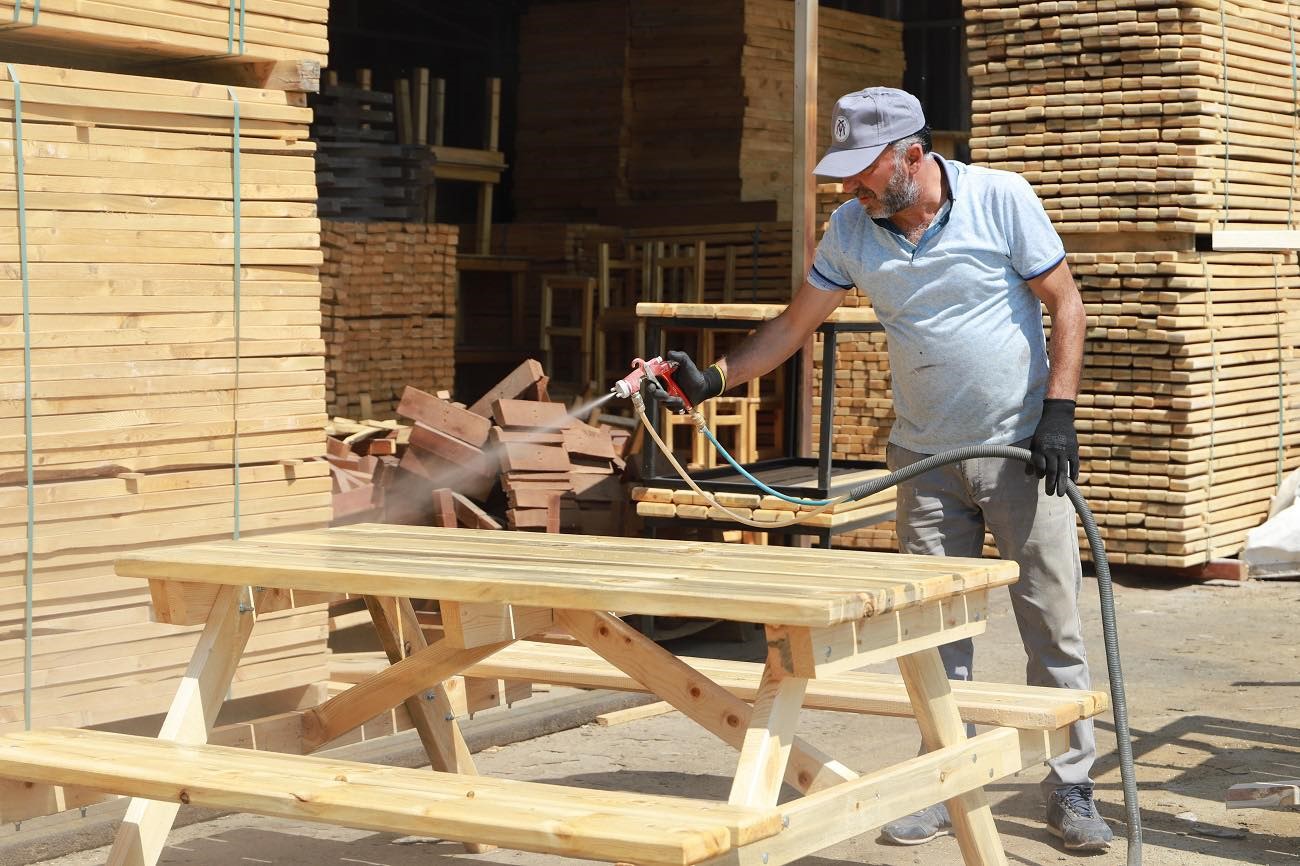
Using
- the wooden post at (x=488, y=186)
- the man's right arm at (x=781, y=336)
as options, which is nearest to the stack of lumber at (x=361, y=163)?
the wooden post at (x=488, y=186)

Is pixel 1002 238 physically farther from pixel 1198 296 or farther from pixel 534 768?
pixel 1198 296

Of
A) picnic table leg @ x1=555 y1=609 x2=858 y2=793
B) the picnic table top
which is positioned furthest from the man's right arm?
picnic table leg @ x1=555 y1=609 x2=858 y2=793

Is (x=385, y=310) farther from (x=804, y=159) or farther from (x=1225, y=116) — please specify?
(x=1225, y=116)

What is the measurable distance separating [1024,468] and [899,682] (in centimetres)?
82

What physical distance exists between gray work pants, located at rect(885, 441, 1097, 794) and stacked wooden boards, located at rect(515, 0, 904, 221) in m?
9.49

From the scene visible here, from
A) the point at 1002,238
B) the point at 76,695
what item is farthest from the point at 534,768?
the point at 1002,238

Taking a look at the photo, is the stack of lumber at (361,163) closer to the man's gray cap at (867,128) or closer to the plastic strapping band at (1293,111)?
the plastic strapping band at (1293,111)

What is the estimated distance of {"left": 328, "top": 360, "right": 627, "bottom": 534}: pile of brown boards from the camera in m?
8.46

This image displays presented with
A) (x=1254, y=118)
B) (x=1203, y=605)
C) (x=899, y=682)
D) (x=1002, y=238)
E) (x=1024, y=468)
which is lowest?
(x=1203, y=605)

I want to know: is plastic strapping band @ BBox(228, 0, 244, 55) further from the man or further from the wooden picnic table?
the man

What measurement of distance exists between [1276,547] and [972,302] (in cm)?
608

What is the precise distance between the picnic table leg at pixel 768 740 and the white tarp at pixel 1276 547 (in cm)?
764

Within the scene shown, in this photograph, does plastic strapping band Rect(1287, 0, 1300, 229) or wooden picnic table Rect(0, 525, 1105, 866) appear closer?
wooden picnic table Rect(0, 525, 1105, 866)

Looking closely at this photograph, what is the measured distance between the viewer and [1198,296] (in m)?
10.2
